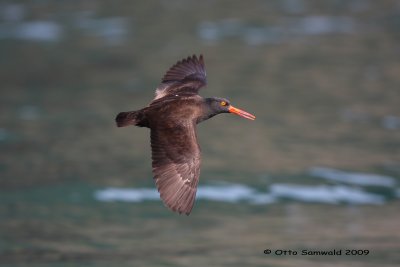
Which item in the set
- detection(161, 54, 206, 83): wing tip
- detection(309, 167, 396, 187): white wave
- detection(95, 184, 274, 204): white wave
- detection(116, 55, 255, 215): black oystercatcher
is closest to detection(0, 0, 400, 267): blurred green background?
detection(309, 167, 396, 187): white wave

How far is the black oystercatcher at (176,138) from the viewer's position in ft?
33.2

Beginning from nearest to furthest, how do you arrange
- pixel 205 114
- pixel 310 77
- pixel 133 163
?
pixel 205 114, pixel 133 163, pixel 310 77

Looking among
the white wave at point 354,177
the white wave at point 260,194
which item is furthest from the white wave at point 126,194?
the white wave at point 354,177

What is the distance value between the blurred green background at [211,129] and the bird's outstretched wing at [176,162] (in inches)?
183

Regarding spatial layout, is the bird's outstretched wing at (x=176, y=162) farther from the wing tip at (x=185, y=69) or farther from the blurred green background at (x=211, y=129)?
the blurred green background at (x=211, y=129)

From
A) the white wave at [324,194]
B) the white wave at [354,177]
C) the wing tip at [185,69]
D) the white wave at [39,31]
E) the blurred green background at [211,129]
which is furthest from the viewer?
the white wave at [39,31]

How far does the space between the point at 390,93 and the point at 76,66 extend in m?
7.42

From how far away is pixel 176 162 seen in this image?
34.2ft

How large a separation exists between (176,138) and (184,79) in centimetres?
138

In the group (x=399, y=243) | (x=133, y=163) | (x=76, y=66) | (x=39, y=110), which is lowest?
(x=399, y=243)

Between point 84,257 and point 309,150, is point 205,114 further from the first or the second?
point 309,150

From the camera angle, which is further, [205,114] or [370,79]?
[370,79]

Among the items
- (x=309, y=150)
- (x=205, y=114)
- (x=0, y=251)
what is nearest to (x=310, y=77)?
(x=309, y=150)

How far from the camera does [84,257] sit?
15.3 meters
